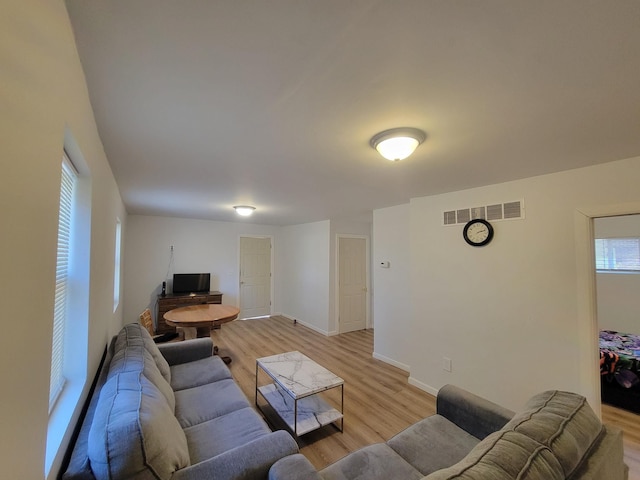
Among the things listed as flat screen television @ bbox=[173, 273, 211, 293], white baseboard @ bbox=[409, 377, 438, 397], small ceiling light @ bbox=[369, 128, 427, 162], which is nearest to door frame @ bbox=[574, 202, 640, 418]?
white baseboard @ bbox=[409, 377, 438, 397]

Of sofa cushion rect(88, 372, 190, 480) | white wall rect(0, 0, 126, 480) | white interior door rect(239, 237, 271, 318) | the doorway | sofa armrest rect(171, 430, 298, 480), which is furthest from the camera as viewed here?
white interior door rect(239, 237, 271, 318)

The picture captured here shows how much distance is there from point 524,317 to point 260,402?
277 centimetres

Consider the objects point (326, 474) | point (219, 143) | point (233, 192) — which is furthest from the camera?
point (233, 192)

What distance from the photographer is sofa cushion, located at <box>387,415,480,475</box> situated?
155 centimetres

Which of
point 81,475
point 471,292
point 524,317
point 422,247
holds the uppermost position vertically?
point 422,247

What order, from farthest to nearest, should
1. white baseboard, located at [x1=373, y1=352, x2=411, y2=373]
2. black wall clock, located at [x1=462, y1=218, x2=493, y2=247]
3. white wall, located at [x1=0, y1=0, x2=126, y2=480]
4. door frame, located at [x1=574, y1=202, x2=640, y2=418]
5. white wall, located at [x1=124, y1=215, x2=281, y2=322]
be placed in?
1. white wall, located at [x1=124, y1=215, x2=281, y2=322]
2. white baseboard, located at [x1=373, y1=352, x2=411, y2=373]
3. black wall clock, located at [x1=462, y1=218, x2=493, y2=247]
4. door frame, located at [x1=574, y1=202, x2=640, y2=418]
5. white wall, located at [x1=0, y1=0, x2=126, y2=480]

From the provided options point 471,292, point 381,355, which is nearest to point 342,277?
point 381,355

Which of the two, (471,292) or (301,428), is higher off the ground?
(471,292)

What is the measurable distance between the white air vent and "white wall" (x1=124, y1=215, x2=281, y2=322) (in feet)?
15.3

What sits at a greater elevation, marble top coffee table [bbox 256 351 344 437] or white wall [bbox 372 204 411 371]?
white wall [bbox 372 204 411 371]

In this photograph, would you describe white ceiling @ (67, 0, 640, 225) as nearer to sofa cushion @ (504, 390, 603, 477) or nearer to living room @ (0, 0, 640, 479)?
living room @ (0, 0, 640, 479)

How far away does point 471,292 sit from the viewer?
9.46 feet

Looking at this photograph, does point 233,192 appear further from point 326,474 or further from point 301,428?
point 326,474

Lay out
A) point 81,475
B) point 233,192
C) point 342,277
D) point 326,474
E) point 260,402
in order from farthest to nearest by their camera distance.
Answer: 1. point 342,277
2. point 233,192
3. point 260,402
4. point 326,474
5. point 81,475
